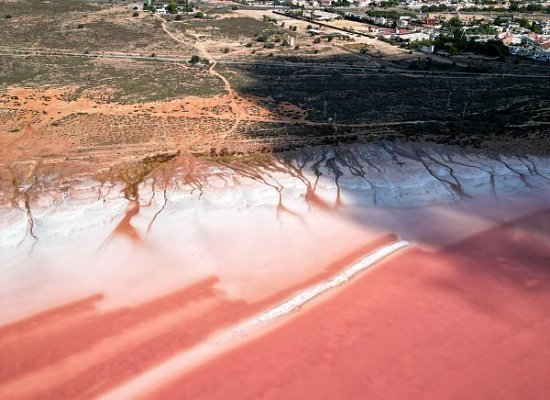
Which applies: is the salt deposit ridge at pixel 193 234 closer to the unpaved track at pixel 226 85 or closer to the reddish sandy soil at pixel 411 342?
the reddish sandy soil at pixel 411 342

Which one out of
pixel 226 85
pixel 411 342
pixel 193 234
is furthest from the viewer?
pixel 226 85

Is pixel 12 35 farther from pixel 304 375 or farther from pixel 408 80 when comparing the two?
pixel 304 375

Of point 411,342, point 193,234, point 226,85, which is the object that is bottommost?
point 411,342

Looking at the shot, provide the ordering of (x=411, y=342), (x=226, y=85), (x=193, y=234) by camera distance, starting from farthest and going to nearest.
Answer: (x=226, y=85)
(x=193, y=234)
(x=411, y=342)

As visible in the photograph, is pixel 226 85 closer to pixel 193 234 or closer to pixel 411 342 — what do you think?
pixel 193 234

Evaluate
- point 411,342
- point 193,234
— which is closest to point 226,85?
point 193,234

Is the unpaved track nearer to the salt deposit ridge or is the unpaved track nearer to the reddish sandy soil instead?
the salt deposit ridge
